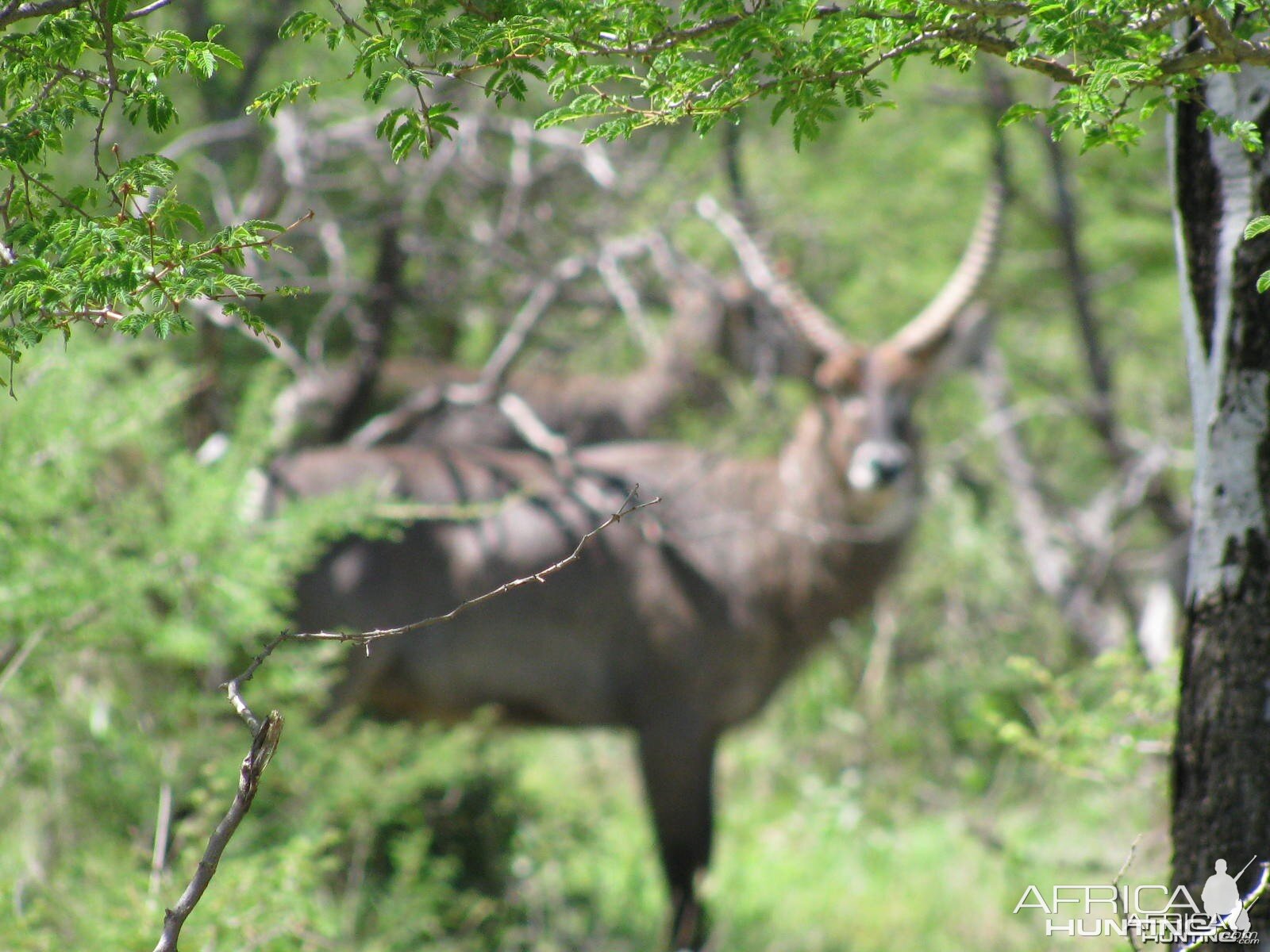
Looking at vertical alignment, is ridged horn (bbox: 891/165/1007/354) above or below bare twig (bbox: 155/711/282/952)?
above

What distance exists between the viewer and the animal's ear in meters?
5.41

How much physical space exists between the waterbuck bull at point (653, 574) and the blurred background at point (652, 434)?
251 millimetres

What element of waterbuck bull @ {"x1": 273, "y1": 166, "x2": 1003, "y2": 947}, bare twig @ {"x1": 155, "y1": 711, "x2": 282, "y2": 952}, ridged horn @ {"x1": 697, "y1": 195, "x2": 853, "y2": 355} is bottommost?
bare twig @ {"x1": 155, "y1": 711, "x2": 282, "y2": 952}

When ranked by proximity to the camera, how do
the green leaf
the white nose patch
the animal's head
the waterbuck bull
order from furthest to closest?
the animal's head < the white nose patch < the waterbuck bull < the green leaf

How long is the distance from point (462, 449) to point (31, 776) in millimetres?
2143

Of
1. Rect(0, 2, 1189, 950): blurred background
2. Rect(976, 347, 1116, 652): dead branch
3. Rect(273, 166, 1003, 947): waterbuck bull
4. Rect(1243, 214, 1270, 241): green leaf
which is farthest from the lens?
Rect(976, 347, 1116, 652): dead branch

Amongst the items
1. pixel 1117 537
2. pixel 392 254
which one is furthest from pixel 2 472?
pixel 1117 537

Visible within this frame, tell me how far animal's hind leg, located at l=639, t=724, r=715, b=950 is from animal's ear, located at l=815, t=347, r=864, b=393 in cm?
154

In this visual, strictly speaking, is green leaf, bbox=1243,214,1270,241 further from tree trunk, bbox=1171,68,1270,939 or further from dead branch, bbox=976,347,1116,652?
dead branch, bbox=976,347,1116,652

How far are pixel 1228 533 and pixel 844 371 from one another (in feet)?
11.2

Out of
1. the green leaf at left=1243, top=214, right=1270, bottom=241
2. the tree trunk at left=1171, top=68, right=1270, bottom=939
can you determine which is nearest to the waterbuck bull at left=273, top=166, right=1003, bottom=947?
the tree trunk at left=1171, top=68, right=1270, bottom=939

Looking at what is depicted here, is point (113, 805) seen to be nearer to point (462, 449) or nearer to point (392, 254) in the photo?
point (462, 449)

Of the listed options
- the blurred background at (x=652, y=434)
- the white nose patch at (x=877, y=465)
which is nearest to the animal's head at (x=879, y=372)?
the white nose patch at (x=877, y=465)

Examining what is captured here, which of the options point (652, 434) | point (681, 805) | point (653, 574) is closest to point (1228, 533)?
point (653, 574)
